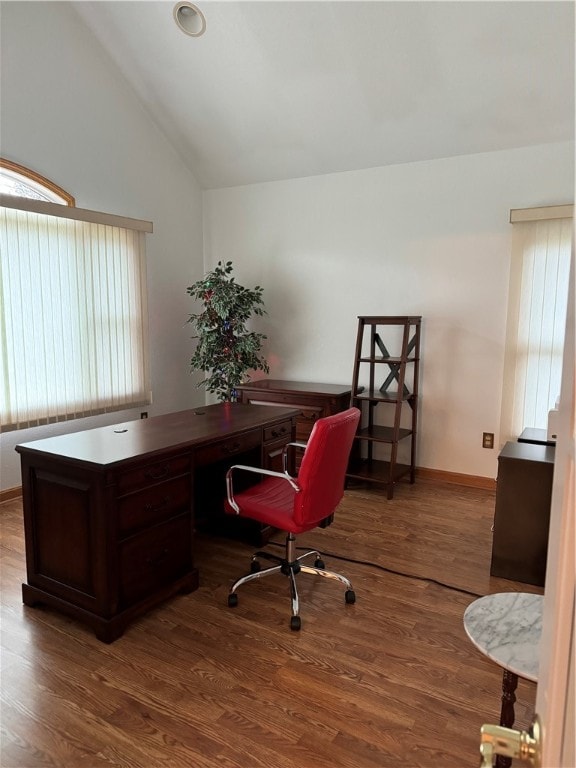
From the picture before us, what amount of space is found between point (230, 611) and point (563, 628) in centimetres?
211

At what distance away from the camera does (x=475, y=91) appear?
3.54 m

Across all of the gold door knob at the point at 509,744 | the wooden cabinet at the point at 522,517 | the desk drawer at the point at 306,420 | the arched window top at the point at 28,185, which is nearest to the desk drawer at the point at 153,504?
the wooden cabinet at the point at 522,517

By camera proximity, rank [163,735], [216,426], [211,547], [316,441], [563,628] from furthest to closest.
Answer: [211,547] → [216,426] → [316,441] → [163,735] → [563,628]

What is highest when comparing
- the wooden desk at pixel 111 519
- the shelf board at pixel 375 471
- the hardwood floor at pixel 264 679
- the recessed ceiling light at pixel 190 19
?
the recessed ceiling light at pixel 190 19

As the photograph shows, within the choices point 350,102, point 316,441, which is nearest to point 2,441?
point 316,441

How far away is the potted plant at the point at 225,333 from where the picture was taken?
4672mm

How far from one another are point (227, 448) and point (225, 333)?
2237 mm

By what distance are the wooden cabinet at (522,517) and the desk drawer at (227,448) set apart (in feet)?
4.39

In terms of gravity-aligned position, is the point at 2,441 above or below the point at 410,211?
below

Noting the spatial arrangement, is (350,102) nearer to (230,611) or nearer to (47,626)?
(230,611)

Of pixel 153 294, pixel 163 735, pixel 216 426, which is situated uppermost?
pixel 153 294

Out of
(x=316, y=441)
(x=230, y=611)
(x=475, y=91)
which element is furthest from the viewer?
(x=475, y=91)

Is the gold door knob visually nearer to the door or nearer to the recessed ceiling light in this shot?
the door

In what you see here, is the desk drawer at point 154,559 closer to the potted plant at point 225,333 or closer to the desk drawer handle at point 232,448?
the desk drawer handle at point 232,448
